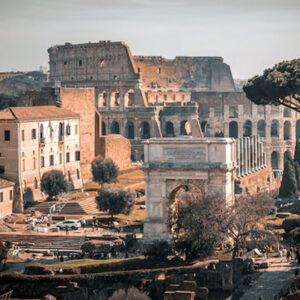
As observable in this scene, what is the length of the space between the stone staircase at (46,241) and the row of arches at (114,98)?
54922mm

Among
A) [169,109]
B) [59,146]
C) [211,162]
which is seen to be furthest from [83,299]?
[169,109]

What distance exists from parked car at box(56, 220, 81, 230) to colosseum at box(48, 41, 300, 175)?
4381cm

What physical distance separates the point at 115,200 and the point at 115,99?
176ft

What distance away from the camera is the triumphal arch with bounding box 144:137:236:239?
5700 centimetres

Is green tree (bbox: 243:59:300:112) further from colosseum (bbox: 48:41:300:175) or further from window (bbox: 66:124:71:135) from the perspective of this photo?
colosseum (bbox: 48:41:300:175)

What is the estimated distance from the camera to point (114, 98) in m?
118

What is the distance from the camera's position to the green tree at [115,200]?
214 feet

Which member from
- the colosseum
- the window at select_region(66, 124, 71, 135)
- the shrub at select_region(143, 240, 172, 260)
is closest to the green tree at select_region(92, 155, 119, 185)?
the window at select_region(66, 124, 71, 135)

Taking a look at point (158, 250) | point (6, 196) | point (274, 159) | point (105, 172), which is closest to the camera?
point (158, 250)

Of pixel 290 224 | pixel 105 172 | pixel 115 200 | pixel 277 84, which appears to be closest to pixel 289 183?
pixel 277 84

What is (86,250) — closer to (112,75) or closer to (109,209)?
(109,209)

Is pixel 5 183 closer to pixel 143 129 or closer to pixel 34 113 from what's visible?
pixel 34 113

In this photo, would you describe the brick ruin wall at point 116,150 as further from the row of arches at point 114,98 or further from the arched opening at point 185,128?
the row of arches at point 114,98

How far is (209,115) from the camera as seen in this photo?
121000 millimetres
